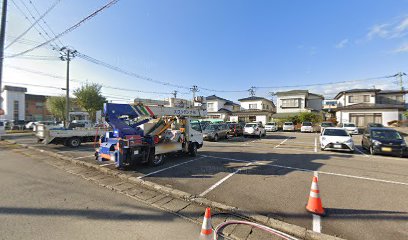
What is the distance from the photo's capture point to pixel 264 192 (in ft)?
15.4

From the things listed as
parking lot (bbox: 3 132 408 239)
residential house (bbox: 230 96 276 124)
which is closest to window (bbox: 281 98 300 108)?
residential house (bbox: 230 96 276 124)

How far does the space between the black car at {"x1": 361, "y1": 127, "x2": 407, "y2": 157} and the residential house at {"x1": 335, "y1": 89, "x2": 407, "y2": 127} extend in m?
23.7

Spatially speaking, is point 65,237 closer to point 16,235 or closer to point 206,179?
point 16,235

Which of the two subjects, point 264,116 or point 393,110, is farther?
point 264,116

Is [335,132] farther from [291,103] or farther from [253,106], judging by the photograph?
[253,106]

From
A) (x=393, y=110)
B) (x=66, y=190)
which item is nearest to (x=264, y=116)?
(x=393, y=110)

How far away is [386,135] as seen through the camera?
33.1ft

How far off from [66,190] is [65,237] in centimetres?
233

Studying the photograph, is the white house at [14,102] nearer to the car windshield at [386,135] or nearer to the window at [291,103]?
the window at [291,103]

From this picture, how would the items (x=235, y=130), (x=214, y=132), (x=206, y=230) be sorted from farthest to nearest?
(x=235, y=130) → (x=214, y=132) → (x=206, y=230)

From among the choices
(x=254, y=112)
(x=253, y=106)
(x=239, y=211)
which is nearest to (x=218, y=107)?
(x=253, y=106)

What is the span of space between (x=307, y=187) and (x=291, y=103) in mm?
39554

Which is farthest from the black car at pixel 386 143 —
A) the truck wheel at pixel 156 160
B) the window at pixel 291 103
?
the window at pixel 291 103

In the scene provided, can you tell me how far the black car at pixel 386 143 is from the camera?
904 cm
